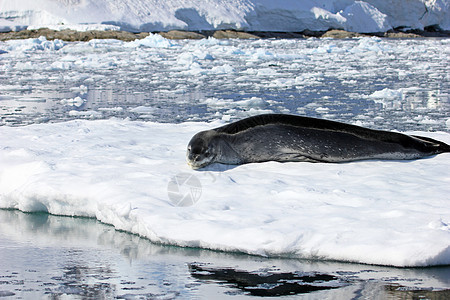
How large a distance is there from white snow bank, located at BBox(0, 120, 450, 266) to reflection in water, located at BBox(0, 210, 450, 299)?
0.25 ft

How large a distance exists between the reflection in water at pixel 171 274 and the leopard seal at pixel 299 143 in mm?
1372

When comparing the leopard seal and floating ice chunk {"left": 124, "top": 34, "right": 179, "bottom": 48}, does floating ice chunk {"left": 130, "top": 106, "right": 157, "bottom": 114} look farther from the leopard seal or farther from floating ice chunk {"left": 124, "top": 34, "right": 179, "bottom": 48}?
floating ice chunk {"left": 124, "top": 34, "right": 179, "bottom": 48}

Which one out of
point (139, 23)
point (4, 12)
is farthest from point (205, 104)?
point (4, 12)

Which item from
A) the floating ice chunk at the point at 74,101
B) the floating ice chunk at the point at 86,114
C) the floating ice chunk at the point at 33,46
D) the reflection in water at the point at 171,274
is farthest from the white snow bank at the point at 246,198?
the floating ice chunk at the point at 33,46

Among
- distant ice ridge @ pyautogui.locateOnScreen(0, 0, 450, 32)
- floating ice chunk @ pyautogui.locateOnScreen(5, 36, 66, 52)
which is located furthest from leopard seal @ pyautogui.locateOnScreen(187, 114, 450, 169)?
distant ice ridge @ pyautogui.locateOnScreen(0, 0, 450, 32)

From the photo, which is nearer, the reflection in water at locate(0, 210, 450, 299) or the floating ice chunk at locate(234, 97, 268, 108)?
the reflection in water at locate(0, 210, 450, 299)

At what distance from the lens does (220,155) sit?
4.08 m

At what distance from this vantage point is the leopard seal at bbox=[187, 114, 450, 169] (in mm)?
4090

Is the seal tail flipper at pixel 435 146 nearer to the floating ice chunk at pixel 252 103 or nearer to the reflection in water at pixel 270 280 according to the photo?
the reflection in water at pixel 270 280

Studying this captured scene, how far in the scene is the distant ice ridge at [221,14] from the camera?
1214 inches

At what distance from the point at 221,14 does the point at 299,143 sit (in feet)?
102

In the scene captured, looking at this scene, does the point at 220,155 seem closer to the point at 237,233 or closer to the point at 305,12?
the point at 237,233

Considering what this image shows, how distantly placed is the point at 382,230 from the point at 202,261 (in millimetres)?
813

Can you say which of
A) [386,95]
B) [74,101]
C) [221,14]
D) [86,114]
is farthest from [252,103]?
[221,14]
